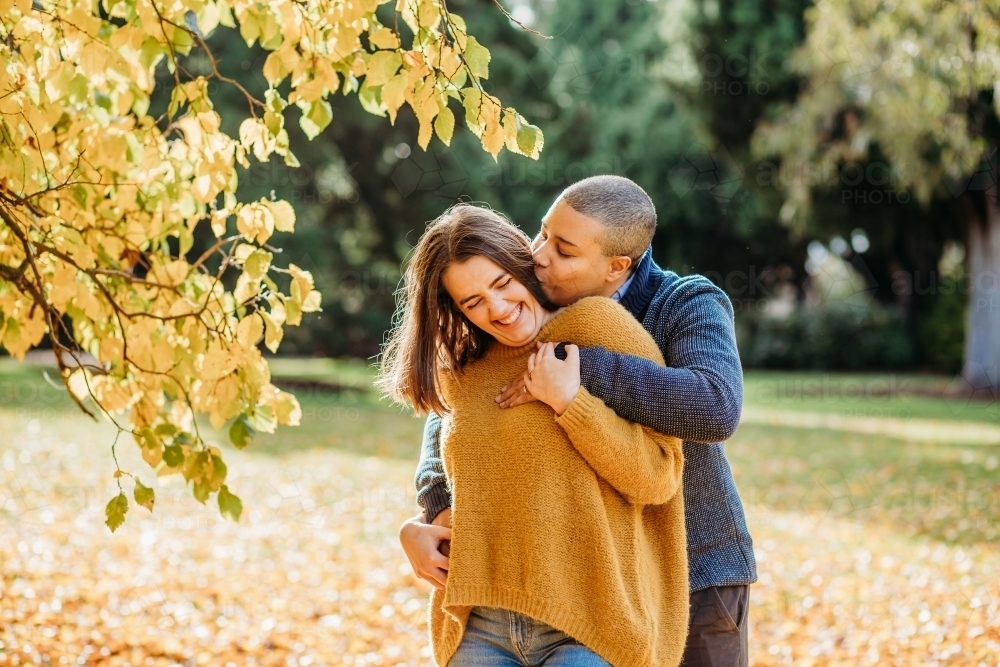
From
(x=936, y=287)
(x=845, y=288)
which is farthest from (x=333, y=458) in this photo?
(x=845, y=288)

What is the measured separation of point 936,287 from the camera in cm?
2527

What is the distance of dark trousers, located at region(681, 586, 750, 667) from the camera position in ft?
7.83

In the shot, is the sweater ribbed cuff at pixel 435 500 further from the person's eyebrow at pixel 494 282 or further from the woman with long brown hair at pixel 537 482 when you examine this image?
the person's eyebrow at pixel 494 282

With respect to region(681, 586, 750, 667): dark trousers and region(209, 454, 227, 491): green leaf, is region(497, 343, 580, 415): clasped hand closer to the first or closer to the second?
region(681, 586, 750, 667): dark trousers

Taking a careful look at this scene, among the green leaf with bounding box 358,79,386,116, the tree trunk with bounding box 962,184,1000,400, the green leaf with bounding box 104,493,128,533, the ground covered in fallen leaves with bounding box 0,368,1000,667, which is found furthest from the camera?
the tree trunk with bounding box 962,184,1000,400

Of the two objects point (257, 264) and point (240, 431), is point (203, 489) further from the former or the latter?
point (257, 264)

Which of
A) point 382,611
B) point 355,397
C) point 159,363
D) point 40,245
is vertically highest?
point 355,397

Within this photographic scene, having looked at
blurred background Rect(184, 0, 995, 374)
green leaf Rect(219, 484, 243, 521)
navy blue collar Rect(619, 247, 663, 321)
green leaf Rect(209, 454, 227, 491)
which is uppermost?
blurred background Rect(184, 0, 995, 374)

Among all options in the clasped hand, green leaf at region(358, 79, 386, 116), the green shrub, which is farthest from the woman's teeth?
the green shrub

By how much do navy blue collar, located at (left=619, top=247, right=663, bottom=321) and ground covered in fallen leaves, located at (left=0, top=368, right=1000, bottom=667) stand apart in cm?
336

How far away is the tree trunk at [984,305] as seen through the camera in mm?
18312

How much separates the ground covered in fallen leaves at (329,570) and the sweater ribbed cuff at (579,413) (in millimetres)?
3520

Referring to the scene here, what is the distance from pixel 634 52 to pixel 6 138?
86.2 feet

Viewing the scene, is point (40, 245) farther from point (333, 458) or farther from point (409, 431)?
point (409, 431)
